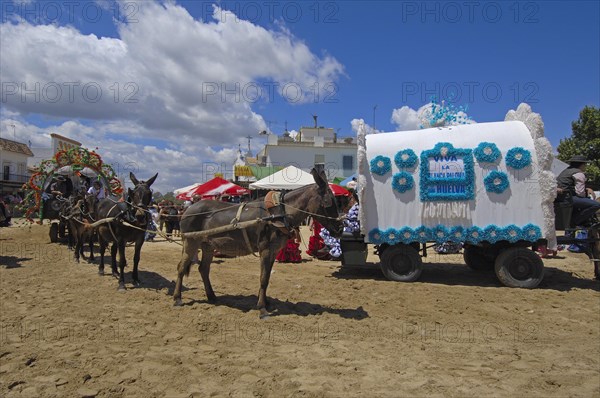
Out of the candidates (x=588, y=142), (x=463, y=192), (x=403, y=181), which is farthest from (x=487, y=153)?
(x=588, y=142)

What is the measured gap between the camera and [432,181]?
780 cm

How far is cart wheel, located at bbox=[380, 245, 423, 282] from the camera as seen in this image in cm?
815

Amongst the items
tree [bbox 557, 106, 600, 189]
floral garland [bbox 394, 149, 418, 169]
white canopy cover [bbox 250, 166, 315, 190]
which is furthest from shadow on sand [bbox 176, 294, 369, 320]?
tree [bbox 557, 106, 600, 189]

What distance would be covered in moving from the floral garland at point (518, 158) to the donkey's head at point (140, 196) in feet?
23.6

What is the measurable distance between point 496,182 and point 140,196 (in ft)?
23.3

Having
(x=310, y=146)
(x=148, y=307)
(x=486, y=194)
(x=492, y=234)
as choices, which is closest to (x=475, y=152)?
(x=486, y=194)

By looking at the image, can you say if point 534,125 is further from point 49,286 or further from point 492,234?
point 49,286

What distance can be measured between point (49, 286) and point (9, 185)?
3895cm

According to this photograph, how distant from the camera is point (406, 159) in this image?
25.8 ft

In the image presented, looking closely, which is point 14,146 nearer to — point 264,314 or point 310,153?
point 310,153

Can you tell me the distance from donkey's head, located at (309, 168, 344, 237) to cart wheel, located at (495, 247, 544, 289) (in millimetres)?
4165

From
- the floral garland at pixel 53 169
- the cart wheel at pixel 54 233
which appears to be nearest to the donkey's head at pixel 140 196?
the floral garland at pixel 53 169

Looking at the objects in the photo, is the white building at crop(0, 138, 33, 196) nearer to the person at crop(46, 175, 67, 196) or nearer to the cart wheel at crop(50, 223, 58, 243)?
the cart wheel at crop(50, 223, 58, 243)

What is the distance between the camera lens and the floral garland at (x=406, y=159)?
7867 millimetres
